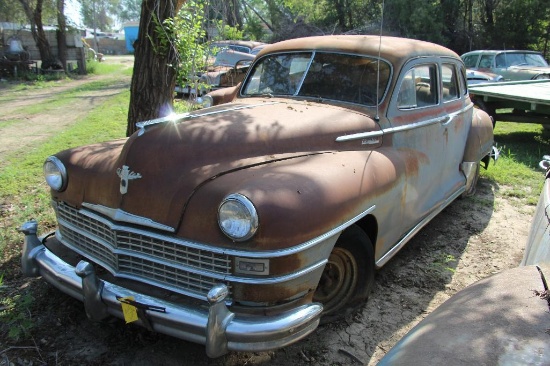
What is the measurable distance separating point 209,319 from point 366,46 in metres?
2.56

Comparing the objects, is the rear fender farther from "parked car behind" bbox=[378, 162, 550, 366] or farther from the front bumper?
the front bumper

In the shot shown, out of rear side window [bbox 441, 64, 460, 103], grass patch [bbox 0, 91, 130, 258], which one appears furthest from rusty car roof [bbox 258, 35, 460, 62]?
grass patch [bbox 0, 91, 130, 258]

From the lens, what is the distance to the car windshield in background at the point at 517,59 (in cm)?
1380

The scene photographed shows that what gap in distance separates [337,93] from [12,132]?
7423 mm

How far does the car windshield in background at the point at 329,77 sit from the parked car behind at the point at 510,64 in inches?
453

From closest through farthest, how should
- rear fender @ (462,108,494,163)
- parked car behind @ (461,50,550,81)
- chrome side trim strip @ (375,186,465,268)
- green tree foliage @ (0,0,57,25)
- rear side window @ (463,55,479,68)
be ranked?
1. chrome side trim strip @ (375,186,465,268)
2. rear fender @ (462,108,494,163)
3. parked car behind @ (461,50,550,81)
4. rear side window @ (463,55,479,68)
5. green tree foliage @ (0,0,57,25)

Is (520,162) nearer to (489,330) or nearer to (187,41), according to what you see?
(187,41)

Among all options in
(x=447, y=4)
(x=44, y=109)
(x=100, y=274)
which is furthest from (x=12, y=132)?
(x=447, y=4)

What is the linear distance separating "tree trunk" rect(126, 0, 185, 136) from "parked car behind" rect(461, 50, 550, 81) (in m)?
11.5

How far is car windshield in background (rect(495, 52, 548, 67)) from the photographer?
13805 millimetres

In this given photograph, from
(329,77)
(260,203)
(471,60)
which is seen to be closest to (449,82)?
(329,77)

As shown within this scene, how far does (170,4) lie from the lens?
16.1 ft

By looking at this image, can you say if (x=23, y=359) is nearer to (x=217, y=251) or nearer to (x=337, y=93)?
(x=217, y=251)

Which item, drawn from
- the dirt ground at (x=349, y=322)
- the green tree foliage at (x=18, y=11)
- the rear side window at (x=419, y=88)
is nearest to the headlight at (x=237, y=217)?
the dirt ground at (x=349, y=322)
